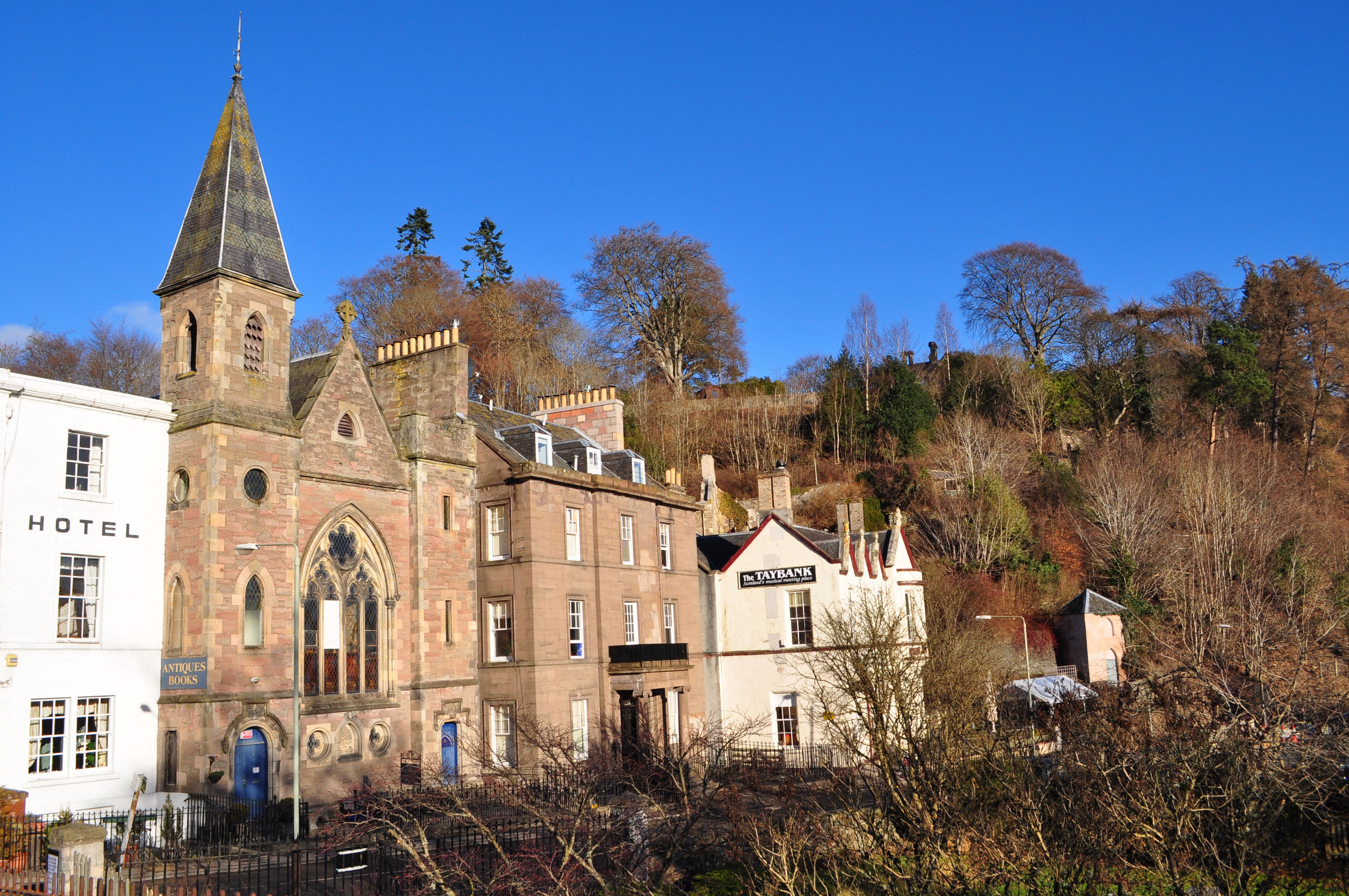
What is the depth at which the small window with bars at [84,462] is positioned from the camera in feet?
80.0

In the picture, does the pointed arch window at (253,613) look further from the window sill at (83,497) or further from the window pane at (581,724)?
the window pane at (581,724)

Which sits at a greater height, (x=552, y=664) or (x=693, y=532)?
(x=693, y=532)

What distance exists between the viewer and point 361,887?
54.5ft

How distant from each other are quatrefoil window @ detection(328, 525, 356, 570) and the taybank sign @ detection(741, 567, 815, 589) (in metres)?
16.0

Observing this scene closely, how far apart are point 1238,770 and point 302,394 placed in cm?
2341

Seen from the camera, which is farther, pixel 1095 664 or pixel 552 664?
pixel 1095 664

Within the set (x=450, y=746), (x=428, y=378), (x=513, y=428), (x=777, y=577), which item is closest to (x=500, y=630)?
(x=450, y=746)

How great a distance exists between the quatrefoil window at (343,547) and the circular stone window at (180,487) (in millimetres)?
3650

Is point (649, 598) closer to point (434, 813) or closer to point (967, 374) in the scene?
point (434, 813)

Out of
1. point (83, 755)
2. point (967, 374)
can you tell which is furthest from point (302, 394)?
point (967, 374)

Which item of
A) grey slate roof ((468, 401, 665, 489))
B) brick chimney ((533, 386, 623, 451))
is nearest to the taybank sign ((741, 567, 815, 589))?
grey slate roof ((468, 401, 665, 489))

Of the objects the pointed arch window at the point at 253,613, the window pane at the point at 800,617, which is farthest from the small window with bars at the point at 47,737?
the window pane at the point at 800,617

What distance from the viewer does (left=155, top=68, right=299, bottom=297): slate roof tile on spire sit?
26969 mm

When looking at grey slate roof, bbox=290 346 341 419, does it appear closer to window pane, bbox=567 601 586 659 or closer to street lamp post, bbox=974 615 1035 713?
window pane, bbox=567 601 586 659
